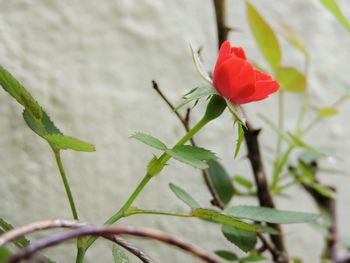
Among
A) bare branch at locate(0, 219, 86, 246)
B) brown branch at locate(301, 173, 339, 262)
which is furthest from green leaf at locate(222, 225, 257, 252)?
brown branch at locate(301, 173, 339, 262)

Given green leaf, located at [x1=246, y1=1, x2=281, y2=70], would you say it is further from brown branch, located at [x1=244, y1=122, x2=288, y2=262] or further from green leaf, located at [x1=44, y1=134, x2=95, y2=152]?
green leaf, located at [x1=44, y1=134, x2=95, y2=152]

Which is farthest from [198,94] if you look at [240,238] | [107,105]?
[107,105]

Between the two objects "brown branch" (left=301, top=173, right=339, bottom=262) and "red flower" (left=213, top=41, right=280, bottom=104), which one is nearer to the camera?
"red flower" (left=213, top=41, right=280, bottom=104)

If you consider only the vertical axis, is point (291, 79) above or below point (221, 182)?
above

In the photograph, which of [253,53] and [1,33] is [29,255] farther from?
[253,53]

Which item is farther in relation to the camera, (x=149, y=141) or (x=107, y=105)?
(x=107, y=105)

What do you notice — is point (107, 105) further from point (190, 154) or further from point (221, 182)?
point (190, 154)

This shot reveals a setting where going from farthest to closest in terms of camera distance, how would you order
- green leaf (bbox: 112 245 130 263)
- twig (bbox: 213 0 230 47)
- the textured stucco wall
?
1. the textured stucco wall
2. twig (bbox: 213 0 230 47)
3. green leaf (bbox: 112 245 130 263)
